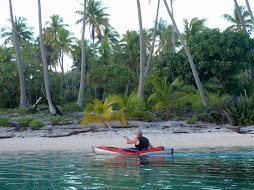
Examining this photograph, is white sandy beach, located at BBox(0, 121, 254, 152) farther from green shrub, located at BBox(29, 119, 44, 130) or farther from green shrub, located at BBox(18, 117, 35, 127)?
green shrub, located at BBox(18, 117, 35, 127)

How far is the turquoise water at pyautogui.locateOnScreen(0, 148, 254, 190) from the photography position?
7.46 m

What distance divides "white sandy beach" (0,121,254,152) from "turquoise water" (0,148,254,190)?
13.4 ft

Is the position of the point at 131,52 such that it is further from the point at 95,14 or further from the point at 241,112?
the point at 241,112

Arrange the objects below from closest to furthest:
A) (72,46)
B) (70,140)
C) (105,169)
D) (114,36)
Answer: (105,169)
(70,140)
(72,46)
(114,36)

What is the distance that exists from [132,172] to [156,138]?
364 inches

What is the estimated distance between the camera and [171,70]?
30.3 m


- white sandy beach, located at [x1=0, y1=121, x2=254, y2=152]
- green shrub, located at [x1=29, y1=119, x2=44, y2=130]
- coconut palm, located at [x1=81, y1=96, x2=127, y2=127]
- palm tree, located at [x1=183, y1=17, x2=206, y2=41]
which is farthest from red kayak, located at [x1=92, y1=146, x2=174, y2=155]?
palm tree, located at [x1=183, y1=17, x2=206, y2=41]

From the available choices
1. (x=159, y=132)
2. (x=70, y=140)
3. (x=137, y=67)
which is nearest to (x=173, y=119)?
(x=159, y=132)

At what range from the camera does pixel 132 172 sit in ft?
30.7

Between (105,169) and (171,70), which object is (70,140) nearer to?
(105,169)

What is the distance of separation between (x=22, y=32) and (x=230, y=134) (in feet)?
124

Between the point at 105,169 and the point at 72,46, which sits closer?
the point at 105,169

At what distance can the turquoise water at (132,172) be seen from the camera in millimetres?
7461

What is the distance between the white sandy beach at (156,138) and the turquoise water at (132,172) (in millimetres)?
4077
